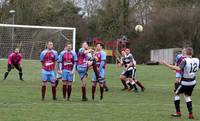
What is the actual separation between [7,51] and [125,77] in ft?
34.9

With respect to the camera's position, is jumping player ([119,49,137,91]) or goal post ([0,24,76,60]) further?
goal post ([0,24,76,60])

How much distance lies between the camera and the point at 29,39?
32000 millimetres

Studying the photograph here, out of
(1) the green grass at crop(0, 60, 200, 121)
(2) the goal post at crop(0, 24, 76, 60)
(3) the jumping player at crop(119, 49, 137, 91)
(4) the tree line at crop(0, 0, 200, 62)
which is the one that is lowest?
(1) the green grass at crop(0, 60, 200, 121)

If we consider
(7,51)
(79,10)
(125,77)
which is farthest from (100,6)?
(125,77)

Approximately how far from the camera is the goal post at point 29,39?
99.8 feet

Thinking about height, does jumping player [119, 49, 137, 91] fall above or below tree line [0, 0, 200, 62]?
below

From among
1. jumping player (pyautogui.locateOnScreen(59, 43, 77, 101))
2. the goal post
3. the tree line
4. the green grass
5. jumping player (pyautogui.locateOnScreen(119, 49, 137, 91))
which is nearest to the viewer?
the green grass

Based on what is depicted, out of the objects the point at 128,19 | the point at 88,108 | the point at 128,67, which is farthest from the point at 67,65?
the point at 128,19

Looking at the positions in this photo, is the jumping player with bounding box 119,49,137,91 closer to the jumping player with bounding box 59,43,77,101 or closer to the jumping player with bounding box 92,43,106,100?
the jumping player with bounding box 92,43,106,100

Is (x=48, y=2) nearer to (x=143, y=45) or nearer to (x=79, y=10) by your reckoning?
(x=79, y=10)

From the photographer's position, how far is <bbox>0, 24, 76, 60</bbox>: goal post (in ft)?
99.8

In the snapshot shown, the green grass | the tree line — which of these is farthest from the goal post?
the tree line

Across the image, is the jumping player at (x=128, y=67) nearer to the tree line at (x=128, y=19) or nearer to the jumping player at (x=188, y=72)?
the jumping player at (x=188, y=72)

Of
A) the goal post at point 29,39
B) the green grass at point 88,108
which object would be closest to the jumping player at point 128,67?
the green grass at point 88,108
